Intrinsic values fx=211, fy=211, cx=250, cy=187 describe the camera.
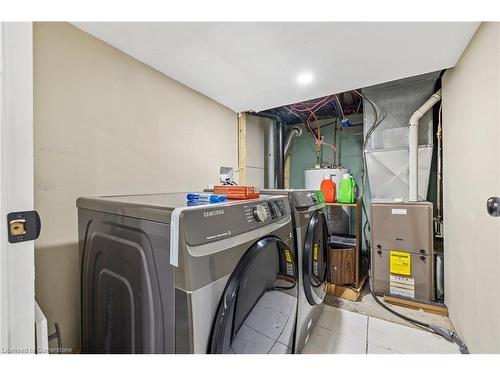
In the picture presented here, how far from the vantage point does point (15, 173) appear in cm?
50

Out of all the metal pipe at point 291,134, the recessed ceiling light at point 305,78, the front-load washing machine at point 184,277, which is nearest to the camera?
the front-load washing machine at point 184,277

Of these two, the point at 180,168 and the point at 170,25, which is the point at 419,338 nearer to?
the point at 180,168

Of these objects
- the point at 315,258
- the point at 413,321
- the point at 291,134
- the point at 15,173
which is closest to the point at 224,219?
the point at 15,173

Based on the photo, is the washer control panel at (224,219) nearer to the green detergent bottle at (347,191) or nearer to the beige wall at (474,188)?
the beige wall at (474,188)

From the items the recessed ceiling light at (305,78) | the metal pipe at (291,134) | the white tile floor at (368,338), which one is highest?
the recessed ceiling light at (305,78)

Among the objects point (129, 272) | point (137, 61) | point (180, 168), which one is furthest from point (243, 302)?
point (137, 61)

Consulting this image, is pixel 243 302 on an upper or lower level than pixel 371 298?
upper

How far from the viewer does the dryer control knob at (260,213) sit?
83 centimetres

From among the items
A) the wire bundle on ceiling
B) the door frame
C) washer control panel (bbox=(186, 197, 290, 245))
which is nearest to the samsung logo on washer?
washer control panel (bbox=(186, 197, 290, 245))

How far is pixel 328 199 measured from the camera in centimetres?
242

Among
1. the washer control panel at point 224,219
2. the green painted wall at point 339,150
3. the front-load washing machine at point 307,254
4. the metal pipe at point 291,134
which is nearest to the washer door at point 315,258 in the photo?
the front-load washing machine at point 307,254

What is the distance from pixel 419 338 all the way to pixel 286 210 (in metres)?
1.45

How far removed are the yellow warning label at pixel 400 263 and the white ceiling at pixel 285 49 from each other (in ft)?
5.00

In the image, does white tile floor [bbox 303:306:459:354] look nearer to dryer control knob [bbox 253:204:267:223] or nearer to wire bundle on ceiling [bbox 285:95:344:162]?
dryer control knob [bbox 253:204:267:223]
